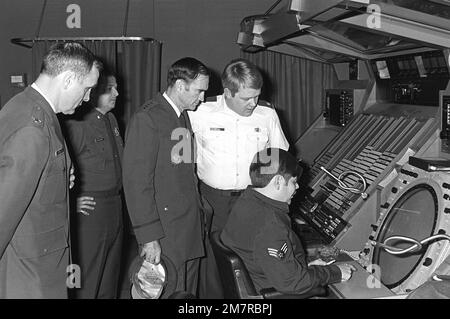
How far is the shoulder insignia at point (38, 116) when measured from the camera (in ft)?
4.94

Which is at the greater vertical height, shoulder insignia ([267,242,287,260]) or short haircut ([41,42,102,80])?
short haircut ([41,42,102,80])

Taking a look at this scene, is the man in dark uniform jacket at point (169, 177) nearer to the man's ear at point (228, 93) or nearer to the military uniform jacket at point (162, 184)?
the military uniform jacket at point (162, 184)

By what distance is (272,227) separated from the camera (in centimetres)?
168

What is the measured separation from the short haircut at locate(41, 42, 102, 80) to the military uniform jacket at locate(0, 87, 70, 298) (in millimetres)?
99

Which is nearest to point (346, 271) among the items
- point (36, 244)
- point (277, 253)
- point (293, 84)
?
point (277, 253)

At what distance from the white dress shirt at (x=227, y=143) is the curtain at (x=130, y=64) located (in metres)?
2.06

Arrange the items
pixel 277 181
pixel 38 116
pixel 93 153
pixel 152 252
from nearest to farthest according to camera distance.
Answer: pixel 38 116, pixel 277 181, pixel 152 252, pixel 93 153

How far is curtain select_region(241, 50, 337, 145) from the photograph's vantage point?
4.75 metres

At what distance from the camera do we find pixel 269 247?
1.66m

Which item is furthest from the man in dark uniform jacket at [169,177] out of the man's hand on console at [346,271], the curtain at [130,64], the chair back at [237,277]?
the curtain at [130,64]

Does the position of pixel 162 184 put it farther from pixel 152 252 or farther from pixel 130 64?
pixel 130 64

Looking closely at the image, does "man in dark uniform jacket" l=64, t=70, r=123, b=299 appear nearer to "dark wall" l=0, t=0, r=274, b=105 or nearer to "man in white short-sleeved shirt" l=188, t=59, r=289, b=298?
"man in white short-sleeved shirt" l=188, t=59, r=289, b=298

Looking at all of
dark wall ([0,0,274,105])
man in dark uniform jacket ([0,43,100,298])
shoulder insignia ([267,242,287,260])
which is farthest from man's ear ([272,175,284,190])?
dark wall ([0,0,274,105])

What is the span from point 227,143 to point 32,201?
1254 millimetres
